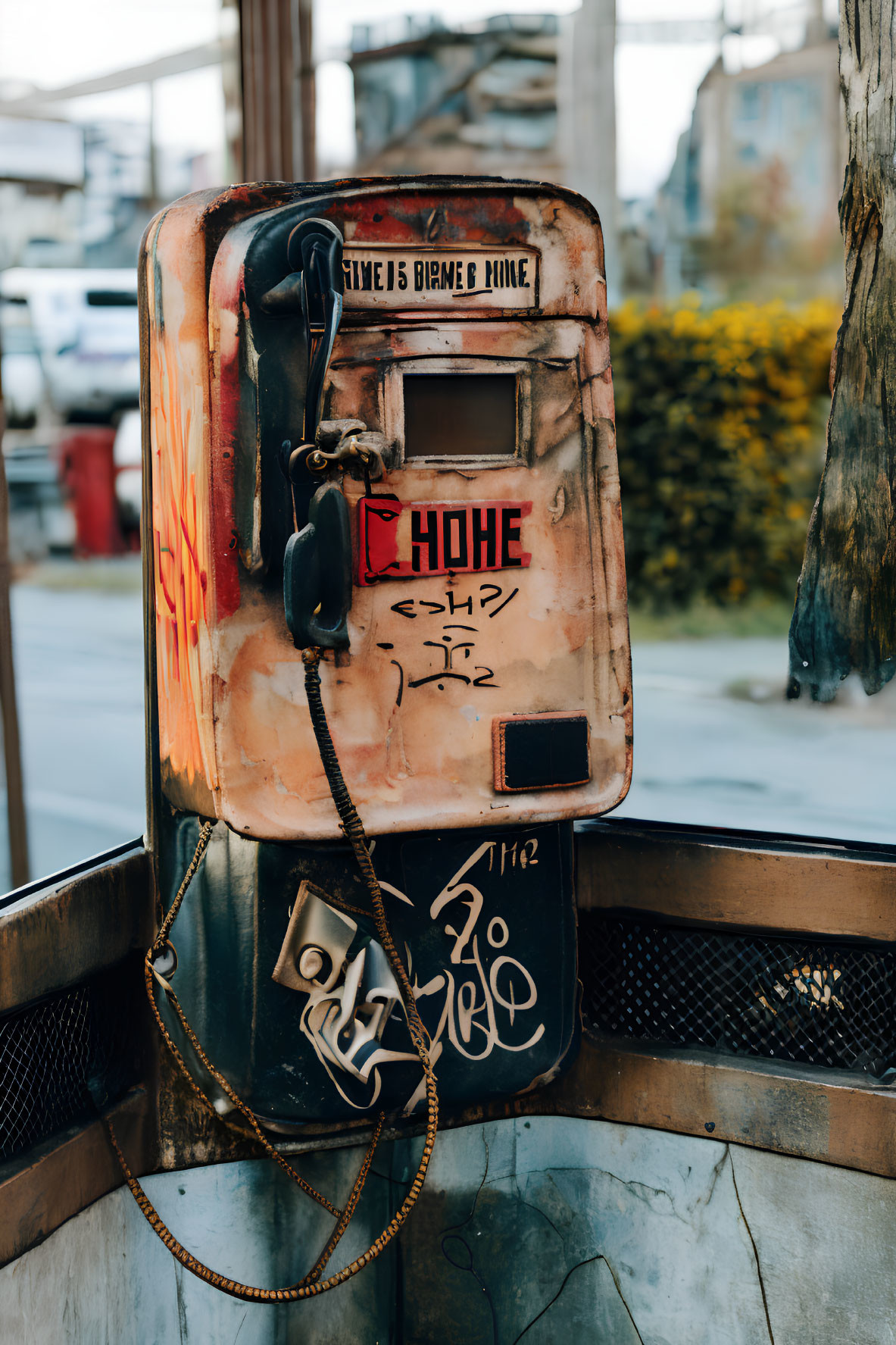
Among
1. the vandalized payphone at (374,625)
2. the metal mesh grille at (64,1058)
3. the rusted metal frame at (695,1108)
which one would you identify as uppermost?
the vandalized payphone at (374,625)

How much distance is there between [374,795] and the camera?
169 cm

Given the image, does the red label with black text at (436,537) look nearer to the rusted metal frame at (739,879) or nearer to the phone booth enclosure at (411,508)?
the phone booth enclosure at (411,508)

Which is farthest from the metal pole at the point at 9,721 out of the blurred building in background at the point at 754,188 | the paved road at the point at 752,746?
the blurred building in background at the point at 754,188

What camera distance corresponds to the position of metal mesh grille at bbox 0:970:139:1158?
1.79 meters

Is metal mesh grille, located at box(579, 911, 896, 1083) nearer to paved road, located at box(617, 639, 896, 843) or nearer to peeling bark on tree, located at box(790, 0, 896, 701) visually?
peeling bark on tree, located at box(790, 0, 896, 701)

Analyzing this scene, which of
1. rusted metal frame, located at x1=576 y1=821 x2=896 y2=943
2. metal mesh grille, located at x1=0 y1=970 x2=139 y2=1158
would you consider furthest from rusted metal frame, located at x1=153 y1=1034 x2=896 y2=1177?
rusted metal frame, located at x1=576 y1=821 x2=896 y2=943

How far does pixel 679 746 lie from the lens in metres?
6.24

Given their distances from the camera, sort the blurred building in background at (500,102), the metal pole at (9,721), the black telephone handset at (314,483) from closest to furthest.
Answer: the black telephone handset at (314,483), the metal pole at (9,721), the blurred building in background at (500,102)

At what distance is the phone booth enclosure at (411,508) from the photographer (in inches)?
63.9

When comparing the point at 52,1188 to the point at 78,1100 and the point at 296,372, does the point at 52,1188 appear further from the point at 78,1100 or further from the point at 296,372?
the point at 296,372

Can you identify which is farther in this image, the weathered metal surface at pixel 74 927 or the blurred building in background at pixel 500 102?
the blurred building in background at pixel 500 102

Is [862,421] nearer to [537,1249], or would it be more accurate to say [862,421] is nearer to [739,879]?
[739,879]

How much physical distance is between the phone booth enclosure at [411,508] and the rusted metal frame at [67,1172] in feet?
1.69

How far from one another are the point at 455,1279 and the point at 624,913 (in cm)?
67
